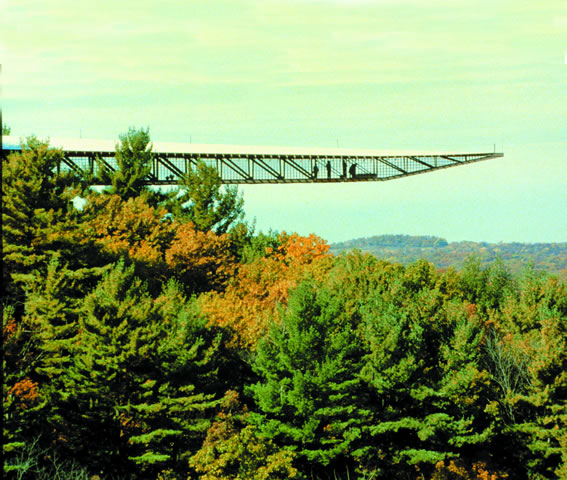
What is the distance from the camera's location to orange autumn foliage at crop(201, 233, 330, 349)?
40.2 metres

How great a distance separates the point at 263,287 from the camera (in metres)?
49.3

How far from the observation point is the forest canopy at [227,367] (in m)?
30.9

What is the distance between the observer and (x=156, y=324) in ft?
110

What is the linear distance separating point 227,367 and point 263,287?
469 inches

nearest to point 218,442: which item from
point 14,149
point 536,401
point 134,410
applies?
point 134,410

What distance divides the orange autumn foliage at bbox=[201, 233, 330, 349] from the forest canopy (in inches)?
7.5

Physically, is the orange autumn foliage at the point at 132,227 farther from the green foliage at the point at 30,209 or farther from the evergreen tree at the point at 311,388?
the evergreen tree at the point at 311,388

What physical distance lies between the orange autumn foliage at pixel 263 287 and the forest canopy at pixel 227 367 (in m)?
0.19

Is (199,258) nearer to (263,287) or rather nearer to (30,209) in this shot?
(263,287)

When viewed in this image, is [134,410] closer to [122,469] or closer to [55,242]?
[122,469]

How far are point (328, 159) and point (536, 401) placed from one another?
23470mm

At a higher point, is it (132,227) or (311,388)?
(132,227)

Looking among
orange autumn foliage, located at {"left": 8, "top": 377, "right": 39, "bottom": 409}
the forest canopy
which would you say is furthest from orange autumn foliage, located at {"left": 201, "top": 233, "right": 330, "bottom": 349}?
orange autumn foliage, located at {"left": 8, "top": 377, "right": 39, "bottom": 409}

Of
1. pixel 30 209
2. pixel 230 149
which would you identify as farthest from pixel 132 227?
pixel 230 149
